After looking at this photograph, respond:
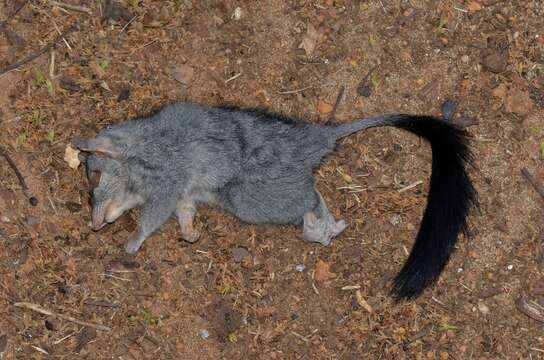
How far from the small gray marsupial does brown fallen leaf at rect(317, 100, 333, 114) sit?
0.24 metres

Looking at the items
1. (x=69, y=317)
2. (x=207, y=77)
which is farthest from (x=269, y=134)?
(x=69, y=317)

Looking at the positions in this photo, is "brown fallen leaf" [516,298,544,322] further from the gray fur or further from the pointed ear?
the pointed ear

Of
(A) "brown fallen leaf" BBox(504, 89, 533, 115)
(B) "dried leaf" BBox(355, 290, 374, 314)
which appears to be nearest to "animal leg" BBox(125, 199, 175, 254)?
(B) "dried leaf" BBox(355, 290, 374, 314)

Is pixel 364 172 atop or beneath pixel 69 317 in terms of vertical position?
atop

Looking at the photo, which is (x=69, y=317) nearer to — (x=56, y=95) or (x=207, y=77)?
(x=56, y=95)

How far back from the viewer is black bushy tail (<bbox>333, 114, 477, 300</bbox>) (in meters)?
4.71

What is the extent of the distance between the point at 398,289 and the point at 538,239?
3.77 feet

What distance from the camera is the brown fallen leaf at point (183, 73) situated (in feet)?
16.5

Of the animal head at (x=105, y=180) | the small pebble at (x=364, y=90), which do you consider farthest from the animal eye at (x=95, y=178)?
the small pebble at (x=364, y=90)

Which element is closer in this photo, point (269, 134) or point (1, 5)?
point (269, 134)

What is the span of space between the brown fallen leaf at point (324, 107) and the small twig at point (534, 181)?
1.54 meters

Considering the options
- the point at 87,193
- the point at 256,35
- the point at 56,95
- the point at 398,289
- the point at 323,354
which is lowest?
the point at 323,354

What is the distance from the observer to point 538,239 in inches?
198

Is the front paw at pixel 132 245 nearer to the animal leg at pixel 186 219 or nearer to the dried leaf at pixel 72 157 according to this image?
the animal leg at pixel 186 219
